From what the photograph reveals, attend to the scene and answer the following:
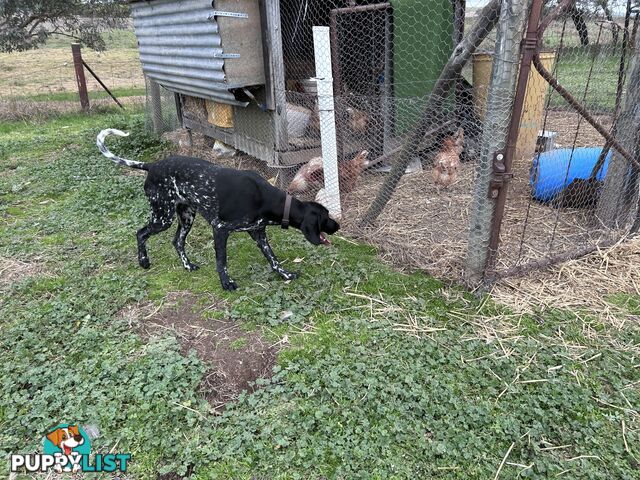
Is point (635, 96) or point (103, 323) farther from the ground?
point (635, 96)

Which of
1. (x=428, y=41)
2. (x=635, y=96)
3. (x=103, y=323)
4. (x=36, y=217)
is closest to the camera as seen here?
(x=103, y=323)

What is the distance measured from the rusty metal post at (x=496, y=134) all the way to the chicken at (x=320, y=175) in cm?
227

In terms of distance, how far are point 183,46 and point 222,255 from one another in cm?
310

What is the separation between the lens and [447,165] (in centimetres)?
535

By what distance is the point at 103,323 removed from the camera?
3270mm

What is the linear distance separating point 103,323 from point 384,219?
282 centimetres

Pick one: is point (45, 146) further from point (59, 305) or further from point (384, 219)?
point (384, 219)

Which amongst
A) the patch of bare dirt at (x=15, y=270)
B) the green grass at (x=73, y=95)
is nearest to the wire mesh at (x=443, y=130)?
the patch of bare dirt at (x=15, y=270)

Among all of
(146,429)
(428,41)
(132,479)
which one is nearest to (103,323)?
(146,429)

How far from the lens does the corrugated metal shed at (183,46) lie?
480 cm

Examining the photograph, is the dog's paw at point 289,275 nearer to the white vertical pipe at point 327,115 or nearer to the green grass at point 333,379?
the green grass at point 333,379

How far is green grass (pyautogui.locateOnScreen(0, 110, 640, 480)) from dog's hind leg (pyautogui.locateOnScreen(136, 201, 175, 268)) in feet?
0.47

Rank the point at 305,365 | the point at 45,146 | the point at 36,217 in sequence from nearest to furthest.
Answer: the point at 305,365 → the point at 36,217 → the point at 45,146

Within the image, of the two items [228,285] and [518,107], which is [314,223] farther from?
[518,107]
